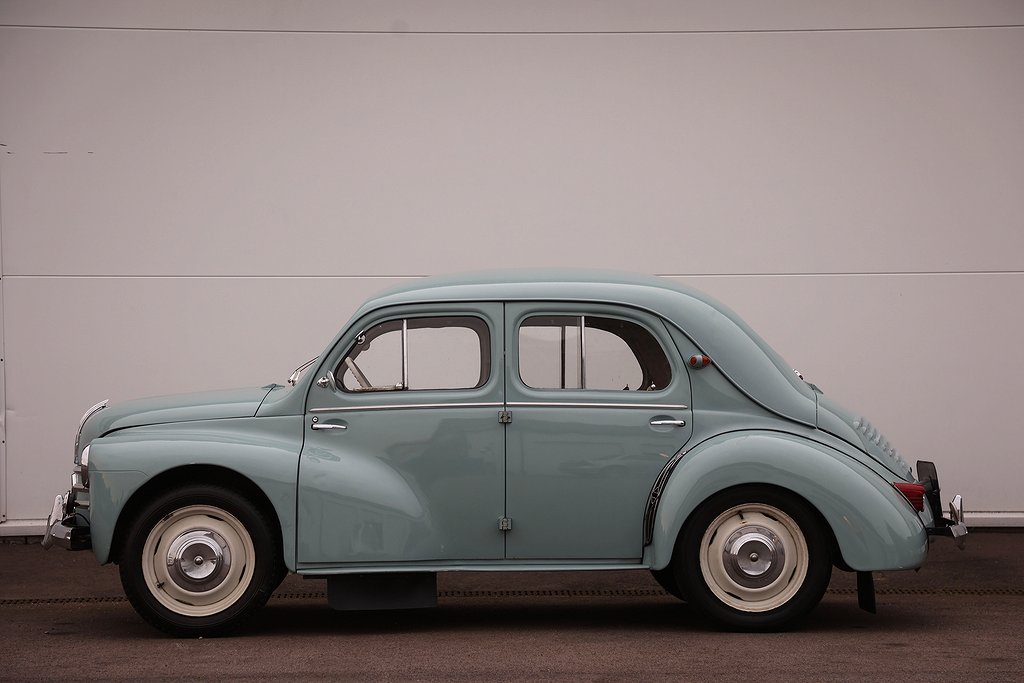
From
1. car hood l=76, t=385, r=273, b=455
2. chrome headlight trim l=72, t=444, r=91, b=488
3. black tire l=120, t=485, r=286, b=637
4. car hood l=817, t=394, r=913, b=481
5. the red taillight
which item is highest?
car hood l=76, t=385, r=273, b=455

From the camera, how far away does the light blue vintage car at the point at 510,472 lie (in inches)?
257

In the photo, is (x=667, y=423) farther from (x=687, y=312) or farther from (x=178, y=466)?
(x=178, y=466)

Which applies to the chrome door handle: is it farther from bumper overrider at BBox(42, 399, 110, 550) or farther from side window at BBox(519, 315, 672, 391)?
bumper overrider at BBox(42, 399, 110, 550)

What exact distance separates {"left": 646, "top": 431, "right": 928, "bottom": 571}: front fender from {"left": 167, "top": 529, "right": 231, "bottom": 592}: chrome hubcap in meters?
2.18

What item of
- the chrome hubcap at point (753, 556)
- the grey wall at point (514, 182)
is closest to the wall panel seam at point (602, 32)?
the grey wall at point (514, 182)

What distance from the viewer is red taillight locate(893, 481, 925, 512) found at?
6.62 metres

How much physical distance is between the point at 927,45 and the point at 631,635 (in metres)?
6.06

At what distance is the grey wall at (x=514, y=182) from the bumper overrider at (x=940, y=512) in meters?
3.51

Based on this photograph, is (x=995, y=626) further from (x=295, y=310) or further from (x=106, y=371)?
(x=106, y=371)

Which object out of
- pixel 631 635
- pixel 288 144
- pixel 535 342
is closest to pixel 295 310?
pixel 288 144

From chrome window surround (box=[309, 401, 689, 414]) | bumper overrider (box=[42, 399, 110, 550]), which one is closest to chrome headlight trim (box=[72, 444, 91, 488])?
bumper overrider (box=[42, 399, 110, 550])

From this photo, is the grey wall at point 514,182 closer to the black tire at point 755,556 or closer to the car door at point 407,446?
the car door at point 407,446

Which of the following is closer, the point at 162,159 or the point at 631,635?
the point at 631,635

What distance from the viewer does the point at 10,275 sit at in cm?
1027
